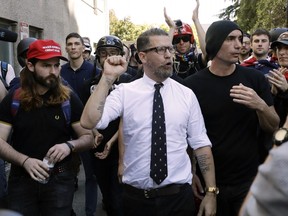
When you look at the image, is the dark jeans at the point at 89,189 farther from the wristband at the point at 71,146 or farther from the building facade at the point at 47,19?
the building facade at the point at 47,19

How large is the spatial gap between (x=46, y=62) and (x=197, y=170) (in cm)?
159

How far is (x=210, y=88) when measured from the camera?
3.69m

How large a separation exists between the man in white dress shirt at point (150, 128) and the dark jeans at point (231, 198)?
11.9 inches

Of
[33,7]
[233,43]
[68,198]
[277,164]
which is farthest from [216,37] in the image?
[33,7]

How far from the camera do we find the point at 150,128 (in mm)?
3221

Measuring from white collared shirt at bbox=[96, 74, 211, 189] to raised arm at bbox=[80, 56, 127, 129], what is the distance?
0.34 ft

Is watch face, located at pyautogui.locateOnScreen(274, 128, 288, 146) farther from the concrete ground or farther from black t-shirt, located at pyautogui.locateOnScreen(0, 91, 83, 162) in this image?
the concrete ground

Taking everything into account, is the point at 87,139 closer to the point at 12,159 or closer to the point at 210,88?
the point at 12,159

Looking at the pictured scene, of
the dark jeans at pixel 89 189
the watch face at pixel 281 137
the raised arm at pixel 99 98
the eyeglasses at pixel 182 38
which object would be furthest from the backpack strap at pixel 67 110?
the eyeglasses at pixel 182 38

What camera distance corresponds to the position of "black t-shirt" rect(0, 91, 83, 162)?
348cm

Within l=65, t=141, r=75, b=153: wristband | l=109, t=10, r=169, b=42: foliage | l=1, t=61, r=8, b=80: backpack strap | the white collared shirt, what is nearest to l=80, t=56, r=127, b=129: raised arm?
the white collared shirt

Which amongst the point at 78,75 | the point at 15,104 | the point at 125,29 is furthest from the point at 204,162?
the point at 125,29

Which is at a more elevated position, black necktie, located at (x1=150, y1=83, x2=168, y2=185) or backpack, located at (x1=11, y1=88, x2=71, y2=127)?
backpack, located at (x1=11, y1=88, x2=71, y2=127)

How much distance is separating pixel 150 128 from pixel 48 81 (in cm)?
99
